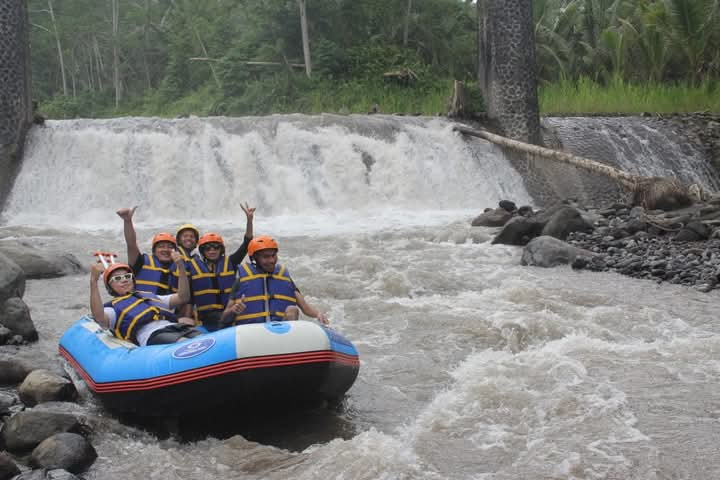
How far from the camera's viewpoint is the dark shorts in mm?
5238

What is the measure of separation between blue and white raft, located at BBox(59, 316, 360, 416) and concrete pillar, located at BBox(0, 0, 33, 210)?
1010 centimetres

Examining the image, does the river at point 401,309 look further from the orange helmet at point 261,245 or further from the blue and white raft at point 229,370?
the orange helmet at point 261,245

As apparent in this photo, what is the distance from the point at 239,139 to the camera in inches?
584

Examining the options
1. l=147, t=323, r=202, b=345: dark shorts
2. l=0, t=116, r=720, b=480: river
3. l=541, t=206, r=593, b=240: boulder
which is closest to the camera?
l=0, t=116, r=720, b=480: river

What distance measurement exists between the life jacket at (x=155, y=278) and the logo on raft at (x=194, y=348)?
→ 4.75 feet

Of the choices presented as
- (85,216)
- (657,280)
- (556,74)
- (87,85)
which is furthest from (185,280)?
(87,85)

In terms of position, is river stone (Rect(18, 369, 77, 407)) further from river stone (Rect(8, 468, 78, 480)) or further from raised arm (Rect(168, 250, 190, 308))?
river stone (Rect(8, 468, 78, 480))

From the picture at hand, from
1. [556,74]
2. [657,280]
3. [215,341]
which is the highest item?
[556,74]

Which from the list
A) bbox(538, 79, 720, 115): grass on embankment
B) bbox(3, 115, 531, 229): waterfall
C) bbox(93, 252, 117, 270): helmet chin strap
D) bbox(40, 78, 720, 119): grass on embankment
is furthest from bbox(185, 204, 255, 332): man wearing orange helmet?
bbox(538, 79, 720, 115): grass on embankment

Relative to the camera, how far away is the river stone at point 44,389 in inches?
202

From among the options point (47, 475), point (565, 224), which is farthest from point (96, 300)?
point (565, 224)

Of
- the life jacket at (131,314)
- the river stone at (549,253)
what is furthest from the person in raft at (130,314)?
the river stone at (549,253)

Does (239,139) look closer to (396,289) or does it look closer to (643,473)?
(396,289)

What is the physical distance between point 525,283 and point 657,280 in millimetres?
1434
